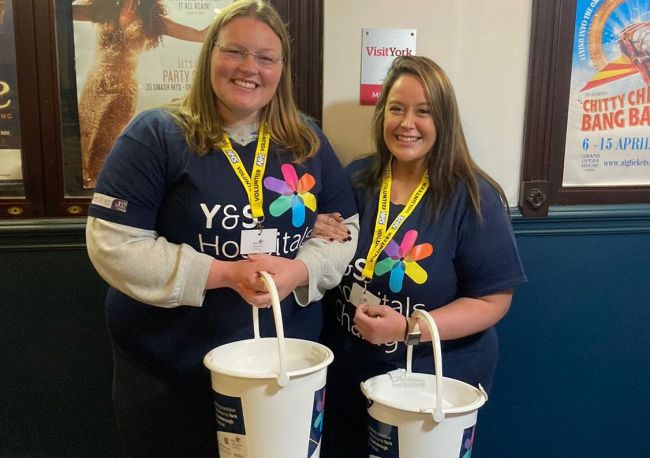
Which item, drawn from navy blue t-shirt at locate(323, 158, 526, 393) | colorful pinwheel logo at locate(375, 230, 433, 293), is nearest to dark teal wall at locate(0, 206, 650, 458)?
navy blue t-shirt at locate(323, 158, 526, 393)

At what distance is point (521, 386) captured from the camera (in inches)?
83.2

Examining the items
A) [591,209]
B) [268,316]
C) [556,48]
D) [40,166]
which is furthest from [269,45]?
[591,209]

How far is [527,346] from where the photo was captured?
209 cm

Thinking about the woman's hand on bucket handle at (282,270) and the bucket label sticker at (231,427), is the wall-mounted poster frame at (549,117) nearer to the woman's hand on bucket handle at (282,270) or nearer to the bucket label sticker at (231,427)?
the woman's hand on bucket handle at (282,270)

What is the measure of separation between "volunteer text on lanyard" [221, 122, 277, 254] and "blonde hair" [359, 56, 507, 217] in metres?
0.44

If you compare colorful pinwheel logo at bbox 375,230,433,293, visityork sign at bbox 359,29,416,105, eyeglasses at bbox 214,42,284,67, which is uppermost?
visityork sign at bbox 359,29,416,105

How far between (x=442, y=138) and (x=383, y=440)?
30.3 inches

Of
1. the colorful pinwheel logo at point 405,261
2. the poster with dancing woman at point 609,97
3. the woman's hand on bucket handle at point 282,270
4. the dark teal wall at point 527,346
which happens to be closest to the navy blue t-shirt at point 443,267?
the colorful pinwheel logo at point 405,261

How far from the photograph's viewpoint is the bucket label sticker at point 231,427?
129 cm

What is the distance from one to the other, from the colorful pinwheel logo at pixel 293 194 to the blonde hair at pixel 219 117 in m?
0.05

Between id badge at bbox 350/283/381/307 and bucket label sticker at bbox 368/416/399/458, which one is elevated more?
id badge at bbox 350/283/381/307

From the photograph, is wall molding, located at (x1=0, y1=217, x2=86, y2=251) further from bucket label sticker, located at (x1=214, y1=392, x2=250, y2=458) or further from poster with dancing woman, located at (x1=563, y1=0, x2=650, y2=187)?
poster with dancing woman, located at (x1=563, y1=0, x2=650, y2=187)

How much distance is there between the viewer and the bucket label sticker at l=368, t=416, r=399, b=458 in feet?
4.37

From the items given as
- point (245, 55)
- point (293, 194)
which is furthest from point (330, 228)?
point (245, 55)
